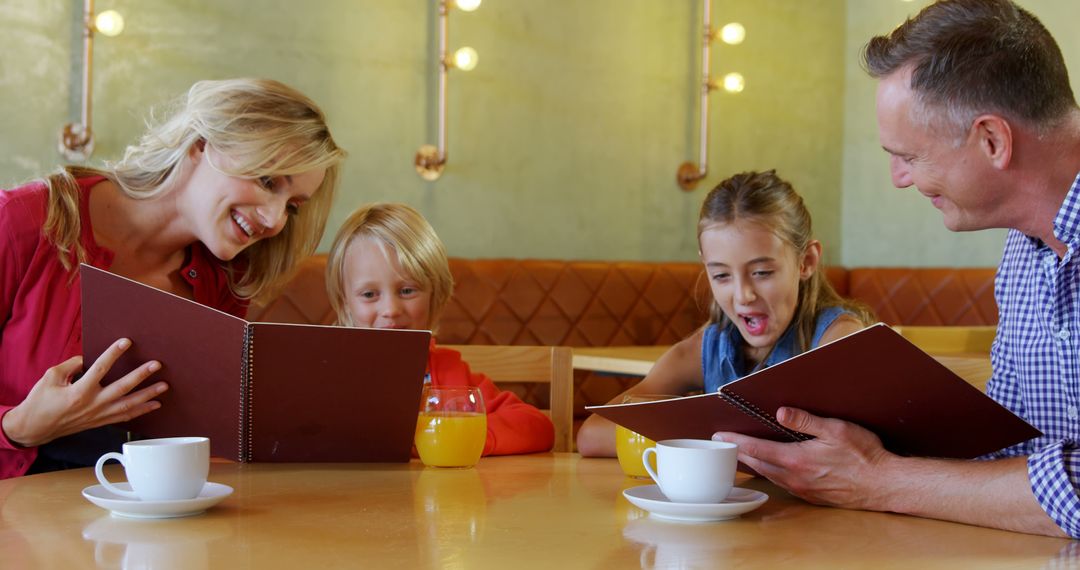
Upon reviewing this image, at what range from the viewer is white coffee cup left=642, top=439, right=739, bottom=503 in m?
1.16

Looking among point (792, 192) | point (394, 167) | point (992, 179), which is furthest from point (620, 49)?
point (992, 179)

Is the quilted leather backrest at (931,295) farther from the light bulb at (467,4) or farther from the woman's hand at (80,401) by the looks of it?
the woman's hand at (80,401)

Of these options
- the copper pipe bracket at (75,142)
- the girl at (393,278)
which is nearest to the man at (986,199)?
the girl at (393,278)

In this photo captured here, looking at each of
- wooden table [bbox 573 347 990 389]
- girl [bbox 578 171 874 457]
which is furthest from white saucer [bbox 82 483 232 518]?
wooden table [bbox 573 347 990 389]

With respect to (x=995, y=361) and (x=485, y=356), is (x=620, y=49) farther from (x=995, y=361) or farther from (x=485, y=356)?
(x=995, y=361)

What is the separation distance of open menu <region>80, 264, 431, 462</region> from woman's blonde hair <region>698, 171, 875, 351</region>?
90 centimetres

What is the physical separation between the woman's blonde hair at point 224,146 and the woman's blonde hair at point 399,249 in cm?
11

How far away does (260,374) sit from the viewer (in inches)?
56.0

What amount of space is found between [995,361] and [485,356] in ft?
3.10

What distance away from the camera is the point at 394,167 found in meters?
4.16

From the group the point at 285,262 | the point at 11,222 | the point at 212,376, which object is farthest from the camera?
the point at 285,262

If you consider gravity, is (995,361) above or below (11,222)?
below

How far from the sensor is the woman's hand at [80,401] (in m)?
1.42

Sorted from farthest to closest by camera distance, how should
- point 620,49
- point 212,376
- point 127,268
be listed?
point 620,49 < point 127,268 < point 212,376
